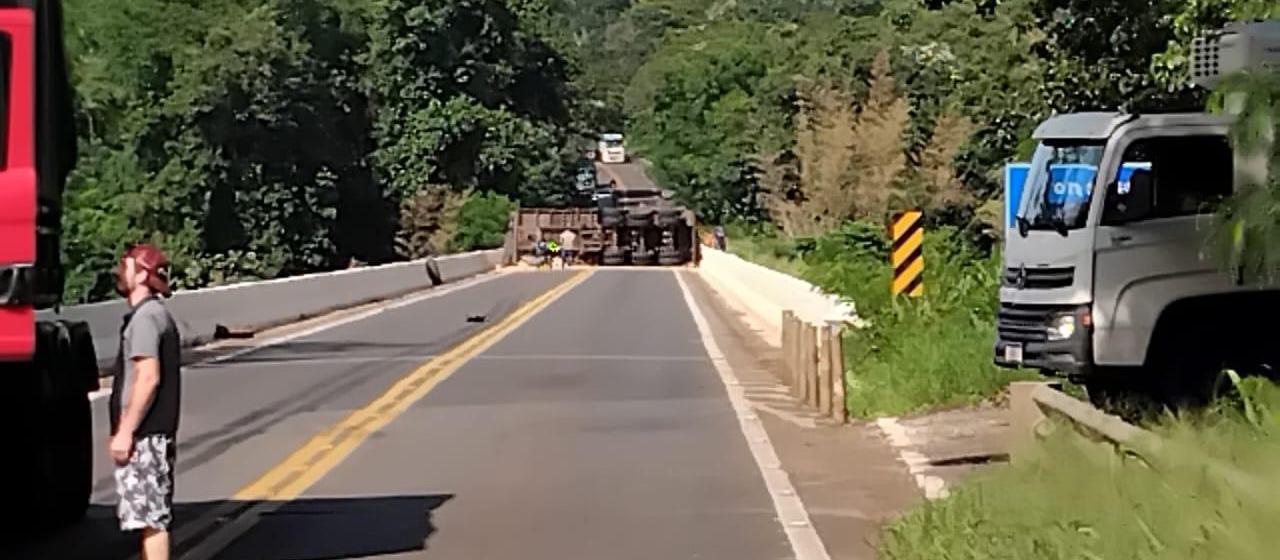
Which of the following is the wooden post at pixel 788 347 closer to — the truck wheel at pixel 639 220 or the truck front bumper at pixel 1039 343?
the truck front bumper at pixel 1039 343

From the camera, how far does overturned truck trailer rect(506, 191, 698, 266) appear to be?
3570 inches

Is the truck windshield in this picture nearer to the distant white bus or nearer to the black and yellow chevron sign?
the black and yellow chevron sign

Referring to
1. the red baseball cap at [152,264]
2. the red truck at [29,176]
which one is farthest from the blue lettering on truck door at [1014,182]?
the red baseball cap at [152,264]

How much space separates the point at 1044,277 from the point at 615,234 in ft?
245

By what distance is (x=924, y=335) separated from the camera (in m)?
22.8

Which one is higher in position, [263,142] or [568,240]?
[263,142]

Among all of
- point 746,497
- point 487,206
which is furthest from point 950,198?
point 487,206

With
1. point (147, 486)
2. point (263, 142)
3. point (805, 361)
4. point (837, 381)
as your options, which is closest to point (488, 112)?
point (263, 142)

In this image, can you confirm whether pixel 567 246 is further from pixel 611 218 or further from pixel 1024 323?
pixel 1024 323

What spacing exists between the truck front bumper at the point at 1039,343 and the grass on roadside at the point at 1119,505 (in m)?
3.16

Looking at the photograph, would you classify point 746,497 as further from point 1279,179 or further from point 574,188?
point 574,188

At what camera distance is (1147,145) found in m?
16.2

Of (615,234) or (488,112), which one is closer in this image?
(615,234)

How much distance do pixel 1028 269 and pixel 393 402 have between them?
8.06 m
